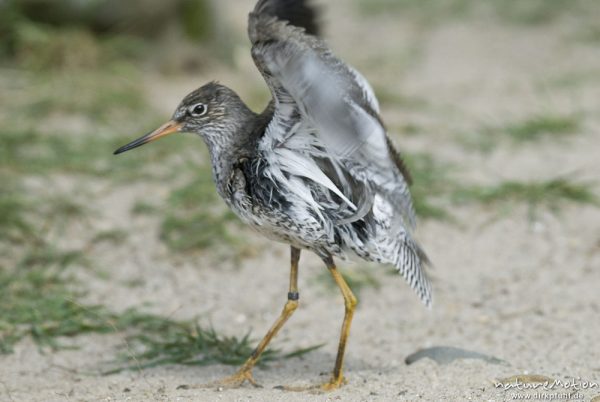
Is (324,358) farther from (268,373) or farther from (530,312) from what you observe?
(530,312)

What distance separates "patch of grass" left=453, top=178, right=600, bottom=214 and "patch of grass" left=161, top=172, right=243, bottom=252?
1.72 meters

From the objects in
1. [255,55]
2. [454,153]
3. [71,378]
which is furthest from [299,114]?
[454,153]

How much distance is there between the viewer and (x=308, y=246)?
4.25 metres

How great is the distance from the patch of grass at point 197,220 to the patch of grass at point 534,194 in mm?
1722

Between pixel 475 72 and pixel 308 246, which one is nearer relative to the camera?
pixel 308 246

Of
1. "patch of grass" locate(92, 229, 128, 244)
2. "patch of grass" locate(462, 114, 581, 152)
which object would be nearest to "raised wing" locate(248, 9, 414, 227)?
"patch of grass" locate(92, 229, 128, 244)

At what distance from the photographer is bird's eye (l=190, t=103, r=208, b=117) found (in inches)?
181

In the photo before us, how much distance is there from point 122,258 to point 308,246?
2224 millimetres

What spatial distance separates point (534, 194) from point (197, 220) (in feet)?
7.94

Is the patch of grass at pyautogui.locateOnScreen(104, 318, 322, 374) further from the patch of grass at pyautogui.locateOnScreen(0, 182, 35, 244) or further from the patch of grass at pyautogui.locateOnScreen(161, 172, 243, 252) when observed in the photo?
the patch of grass at pyautogui.locateOnScreen(0, 182, 35, 244)

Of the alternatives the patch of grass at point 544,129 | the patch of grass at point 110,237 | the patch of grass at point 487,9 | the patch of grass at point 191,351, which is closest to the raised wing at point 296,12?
the patch of grass at point 191,351

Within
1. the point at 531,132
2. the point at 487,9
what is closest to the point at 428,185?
the point at 531,132

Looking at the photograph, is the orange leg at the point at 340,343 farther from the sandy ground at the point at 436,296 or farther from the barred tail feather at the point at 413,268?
the barred tail feather at the point at 413,268

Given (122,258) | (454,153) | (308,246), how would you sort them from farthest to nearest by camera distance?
(454,153), (122,258), (308,246)
